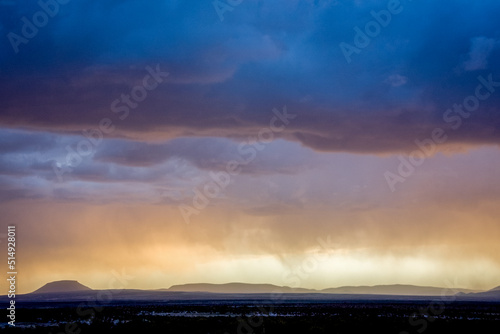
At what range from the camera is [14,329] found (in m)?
43.6

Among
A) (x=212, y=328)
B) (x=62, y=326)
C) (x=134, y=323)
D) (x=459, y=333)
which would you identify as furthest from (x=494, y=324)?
(x=62, y=326)

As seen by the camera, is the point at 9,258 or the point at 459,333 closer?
the point at 9,258

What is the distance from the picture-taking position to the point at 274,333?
4172cm

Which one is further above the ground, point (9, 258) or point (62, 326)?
point (9, 258)

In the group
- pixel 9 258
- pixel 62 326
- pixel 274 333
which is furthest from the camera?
pixel 62 326

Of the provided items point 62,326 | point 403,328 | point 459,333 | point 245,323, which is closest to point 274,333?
point 245,323

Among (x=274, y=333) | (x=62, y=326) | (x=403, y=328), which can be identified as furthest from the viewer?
(x=62, y=326)

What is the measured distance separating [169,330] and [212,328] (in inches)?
133

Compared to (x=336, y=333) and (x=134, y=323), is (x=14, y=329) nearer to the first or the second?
(x=134, y=323)

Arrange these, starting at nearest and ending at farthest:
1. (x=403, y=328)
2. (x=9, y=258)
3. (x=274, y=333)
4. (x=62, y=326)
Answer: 1. (x=9, y=258)
2. (x=274, y=333)
3. (x=403, y=328)
4. (x=62, y=326)

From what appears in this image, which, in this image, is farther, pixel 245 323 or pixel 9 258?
pixel 245 323

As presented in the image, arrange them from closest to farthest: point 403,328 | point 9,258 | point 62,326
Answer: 1. point 9,258
2. point 403,328
3. point 62,326

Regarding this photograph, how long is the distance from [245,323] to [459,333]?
17.0 metres

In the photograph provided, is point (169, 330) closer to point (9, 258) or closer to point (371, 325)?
point (9, 258)
